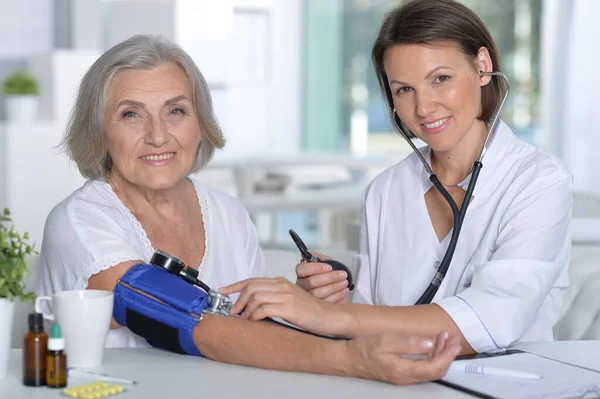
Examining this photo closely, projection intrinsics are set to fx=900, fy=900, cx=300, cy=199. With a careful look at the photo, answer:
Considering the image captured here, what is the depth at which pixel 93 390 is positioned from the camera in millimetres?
1243

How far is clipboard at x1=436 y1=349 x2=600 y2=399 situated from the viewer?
1.23 meters

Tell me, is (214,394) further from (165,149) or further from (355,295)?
(355,295)

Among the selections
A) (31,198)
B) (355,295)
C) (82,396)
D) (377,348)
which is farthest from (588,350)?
(31,198)

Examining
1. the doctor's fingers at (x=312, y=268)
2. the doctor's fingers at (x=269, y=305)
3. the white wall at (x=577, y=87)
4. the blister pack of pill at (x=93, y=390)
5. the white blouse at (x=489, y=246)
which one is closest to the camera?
the blister pack of pill at (x=93, y=390)

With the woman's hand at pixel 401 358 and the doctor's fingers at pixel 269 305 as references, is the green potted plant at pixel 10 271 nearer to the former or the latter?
the doctor's fingers at pixel 269 305

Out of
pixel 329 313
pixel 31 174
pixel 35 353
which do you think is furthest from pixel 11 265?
pixel 31 174

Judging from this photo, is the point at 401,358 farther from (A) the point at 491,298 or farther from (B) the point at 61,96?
(B) the point at 61,96

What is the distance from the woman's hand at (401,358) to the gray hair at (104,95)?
0.78 meters

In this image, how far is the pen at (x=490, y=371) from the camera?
130 cm

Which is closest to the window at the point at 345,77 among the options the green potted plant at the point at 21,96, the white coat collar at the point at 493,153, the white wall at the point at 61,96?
the white wall at the point at 61,96

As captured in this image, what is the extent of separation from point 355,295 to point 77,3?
14.7 feet

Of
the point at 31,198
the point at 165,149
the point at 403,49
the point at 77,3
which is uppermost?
the point at 77,3

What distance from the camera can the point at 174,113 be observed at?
6.17 ft

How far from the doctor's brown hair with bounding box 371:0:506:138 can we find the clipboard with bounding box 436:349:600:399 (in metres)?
0.69
